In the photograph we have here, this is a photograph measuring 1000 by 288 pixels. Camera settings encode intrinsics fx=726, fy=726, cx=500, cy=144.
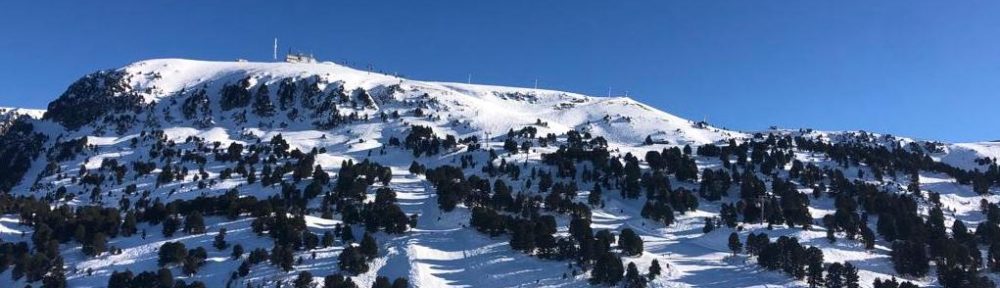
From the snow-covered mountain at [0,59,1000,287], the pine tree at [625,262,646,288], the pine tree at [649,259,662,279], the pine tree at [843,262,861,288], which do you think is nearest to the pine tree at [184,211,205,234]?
the snow-covered mountain at [0,59,1000,287]

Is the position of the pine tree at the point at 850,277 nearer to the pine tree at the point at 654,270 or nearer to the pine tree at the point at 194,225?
the pine tree at the point at 654,270

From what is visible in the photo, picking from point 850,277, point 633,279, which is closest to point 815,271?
point 850,277

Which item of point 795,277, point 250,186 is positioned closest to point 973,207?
point 795,277

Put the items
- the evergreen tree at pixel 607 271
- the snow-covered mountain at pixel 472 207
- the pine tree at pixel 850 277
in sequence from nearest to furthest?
the pine tree at pixel 850 277 < the evergreen tree at pixel 607 271 < the snow-covered mountain at pixel 472 207

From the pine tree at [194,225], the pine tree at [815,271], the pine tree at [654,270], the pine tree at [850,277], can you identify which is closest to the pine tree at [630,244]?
the pine tree at [654,270]

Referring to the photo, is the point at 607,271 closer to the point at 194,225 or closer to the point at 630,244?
the point at 630,244

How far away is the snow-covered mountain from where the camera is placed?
9006cm

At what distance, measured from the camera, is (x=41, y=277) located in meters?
90.1

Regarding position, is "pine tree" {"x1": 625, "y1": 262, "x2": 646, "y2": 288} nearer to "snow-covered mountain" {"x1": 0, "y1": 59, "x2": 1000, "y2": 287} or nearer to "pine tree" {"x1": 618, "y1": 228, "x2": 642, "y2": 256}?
"snow-covered mountain" {"x1": 0, "y1": 59, "x2": 1000, "y2": 287}

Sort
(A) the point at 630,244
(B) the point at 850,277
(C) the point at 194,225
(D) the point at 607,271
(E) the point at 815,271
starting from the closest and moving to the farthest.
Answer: (B) the point at 850,277
(E) the point at 815,271
(D) the point at 607,271
(A) the point at 630,244
(C) the point at 194,225

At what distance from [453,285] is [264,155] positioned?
296 feet

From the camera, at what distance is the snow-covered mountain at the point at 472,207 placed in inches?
3546

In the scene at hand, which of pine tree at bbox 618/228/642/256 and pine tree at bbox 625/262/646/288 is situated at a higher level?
pine tree at bbox 618/228/642/256

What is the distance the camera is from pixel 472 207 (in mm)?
114812
